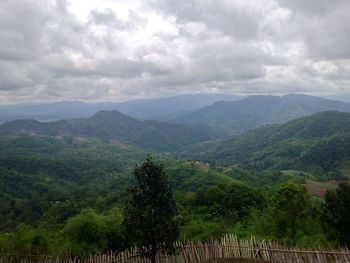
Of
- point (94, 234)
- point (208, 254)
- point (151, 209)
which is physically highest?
point (151, 209)

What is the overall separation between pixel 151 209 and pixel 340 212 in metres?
14.3

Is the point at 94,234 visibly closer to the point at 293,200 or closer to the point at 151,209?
the point at 151,209

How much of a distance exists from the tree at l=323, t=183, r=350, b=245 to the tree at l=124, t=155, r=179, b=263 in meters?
12.9

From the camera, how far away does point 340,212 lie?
79.9 feet

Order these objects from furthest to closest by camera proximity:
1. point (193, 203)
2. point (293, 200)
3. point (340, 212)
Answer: point (193, 203) → point (293, 200) → point (340, 212)

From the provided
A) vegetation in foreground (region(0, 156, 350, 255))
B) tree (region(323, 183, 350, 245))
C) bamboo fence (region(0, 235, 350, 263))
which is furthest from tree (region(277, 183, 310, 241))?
bamboo fence (region(0, 235, 350, 263))

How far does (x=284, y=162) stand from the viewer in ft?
589

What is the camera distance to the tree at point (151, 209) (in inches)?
667

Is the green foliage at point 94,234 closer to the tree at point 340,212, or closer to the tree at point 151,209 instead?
the tree at point 151,209

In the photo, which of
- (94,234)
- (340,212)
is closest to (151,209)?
(94,234)

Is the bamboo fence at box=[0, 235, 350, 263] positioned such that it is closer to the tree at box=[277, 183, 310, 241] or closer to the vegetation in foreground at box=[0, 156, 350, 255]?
the vegetation in foreground at box=[0, 156, 350, 255]

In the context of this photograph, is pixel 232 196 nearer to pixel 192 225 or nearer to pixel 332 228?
pixel 192 225

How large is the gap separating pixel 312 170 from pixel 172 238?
149725mm

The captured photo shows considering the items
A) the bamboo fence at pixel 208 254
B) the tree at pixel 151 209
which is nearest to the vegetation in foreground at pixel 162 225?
the tree at pixel 151 209
